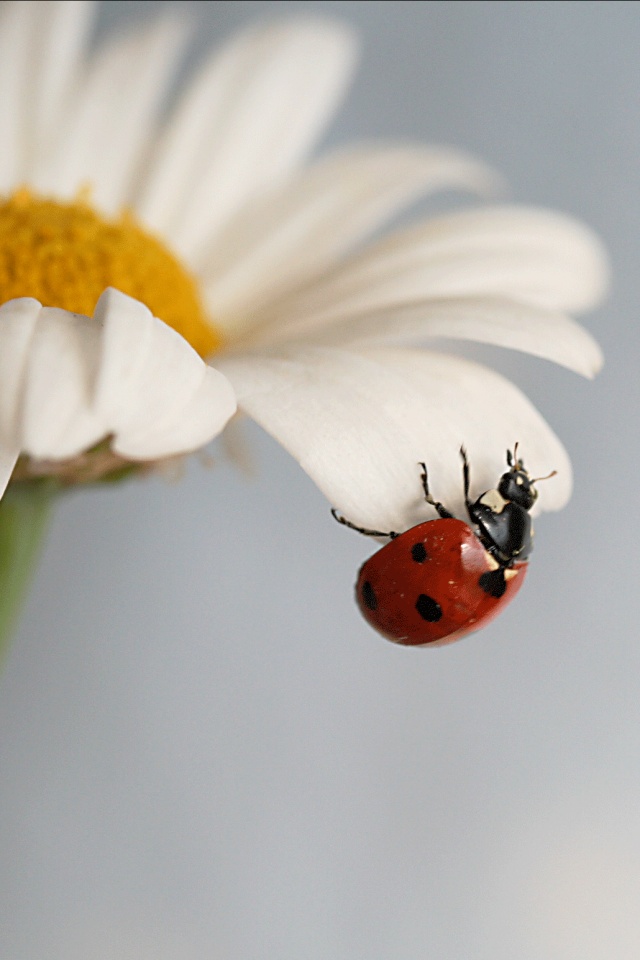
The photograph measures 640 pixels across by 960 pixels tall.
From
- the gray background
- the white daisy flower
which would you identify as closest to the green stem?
the white daisy flower

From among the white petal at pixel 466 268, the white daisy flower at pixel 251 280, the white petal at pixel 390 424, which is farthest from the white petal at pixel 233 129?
the white petal at pixel 390 424

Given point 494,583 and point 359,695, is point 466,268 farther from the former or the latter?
point 359,695

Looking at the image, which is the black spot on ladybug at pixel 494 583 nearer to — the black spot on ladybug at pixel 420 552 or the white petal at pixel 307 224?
the black spot on ladybug at pixel 420 552

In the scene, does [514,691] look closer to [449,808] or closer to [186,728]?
[449,808]

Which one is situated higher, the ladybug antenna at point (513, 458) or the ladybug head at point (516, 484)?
the ladybug antenna at point (513, 458)

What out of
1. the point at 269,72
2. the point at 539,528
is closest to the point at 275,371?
the point at 269,72

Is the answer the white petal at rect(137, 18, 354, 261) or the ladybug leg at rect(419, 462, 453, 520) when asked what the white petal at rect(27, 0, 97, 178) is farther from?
the ladybug leg at rect(419, 462, 453, 520)
